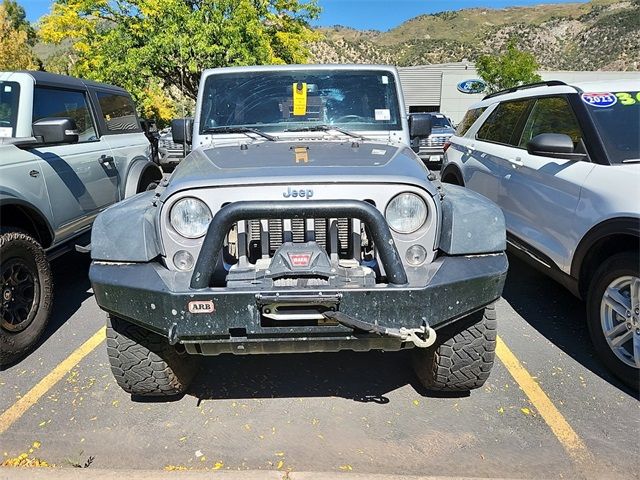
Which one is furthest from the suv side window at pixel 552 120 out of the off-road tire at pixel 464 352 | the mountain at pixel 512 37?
the mountain at pixel 512 37

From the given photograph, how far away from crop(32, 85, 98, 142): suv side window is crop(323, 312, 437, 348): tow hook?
3439 mm

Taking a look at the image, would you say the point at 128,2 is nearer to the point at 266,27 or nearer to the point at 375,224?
the point at 266,27

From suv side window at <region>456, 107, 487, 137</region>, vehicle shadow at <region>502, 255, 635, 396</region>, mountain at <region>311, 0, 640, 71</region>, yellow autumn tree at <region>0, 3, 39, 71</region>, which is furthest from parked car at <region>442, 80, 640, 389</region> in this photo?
mountain at <region>311, 0, 640, 71</region>

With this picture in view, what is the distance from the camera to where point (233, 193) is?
240 centimetres

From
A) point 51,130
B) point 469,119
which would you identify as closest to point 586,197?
point 469,119

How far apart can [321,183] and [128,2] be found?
18.9 metres

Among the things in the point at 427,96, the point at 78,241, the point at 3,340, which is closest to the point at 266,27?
the point at 427,96

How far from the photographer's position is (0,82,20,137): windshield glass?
13.0 ft

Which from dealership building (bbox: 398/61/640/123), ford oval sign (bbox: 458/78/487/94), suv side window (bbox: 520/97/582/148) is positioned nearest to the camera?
suv side window (bbox: 520/97/582/148)

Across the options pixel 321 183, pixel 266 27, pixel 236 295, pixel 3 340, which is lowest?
pixel 3 340

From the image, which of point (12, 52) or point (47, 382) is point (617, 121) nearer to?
point (47, 382)

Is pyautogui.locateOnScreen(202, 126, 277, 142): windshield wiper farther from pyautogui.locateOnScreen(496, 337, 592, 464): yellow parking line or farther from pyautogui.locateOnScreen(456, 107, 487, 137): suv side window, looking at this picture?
pyautogui.locateOnScreen(456, 107, 487, 137): suv side window

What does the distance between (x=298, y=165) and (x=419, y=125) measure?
5.25 feet

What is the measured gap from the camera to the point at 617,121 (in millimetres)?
3488
